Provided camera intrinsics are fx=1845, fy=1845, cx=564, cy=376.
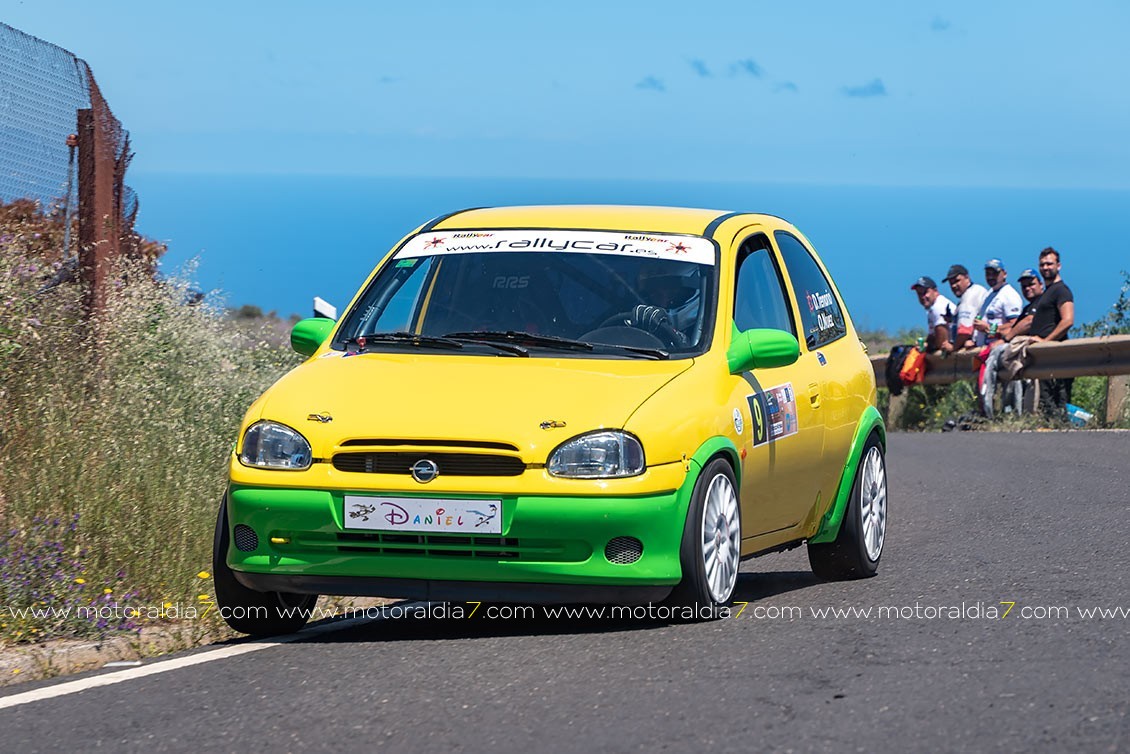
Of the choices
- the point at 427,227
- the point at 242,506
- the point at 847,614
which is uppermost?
the point at 427,227

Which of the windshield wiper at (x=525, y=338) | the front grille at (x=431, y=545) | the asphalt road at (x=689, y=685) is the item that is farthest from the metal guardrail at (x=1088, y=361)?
the front grille at (x=431, y=545)

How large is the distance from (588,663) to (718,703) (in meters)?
0.82

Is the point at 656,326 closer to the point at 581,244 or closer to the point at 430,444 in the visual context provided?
the point at 581,244

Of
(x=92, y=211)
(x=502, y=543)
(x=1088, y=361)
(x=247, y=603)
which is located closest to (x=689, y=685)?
(x=502, y=543)

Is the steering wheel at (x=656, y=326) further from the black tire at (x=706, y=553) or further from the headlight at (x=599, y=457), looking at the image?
the headlight at (x=599, y=457)

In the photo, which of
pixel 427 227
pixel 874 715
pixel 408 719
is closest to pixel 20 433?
pixel 427 227

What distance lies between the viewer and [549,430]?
679 centimetres

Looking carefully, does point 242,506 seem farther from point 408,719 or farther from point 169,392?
point 169,392

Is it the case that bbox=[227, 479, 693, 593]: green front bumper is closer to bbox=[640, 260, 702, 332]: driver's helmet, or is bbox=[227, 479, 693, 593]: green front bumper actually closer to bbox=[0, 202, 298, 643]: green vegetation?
bbox=[0, 202, 298, 643]: green vegetation

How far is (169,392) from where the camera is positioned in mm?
11461

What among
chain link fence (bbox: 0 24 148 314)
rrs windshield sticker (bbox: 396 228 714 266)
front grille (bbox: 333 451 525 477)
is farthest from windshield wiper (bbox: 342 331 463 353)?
chain link fence (bbox: 0 24 148 314)

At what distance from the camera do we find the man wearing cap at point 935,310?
67.7 feet

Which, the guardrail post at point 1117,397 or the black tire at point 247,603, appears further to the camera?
the guardrail post at point 1117,397

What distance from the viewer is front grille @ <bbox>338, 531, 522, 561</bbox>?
22.2 ft
